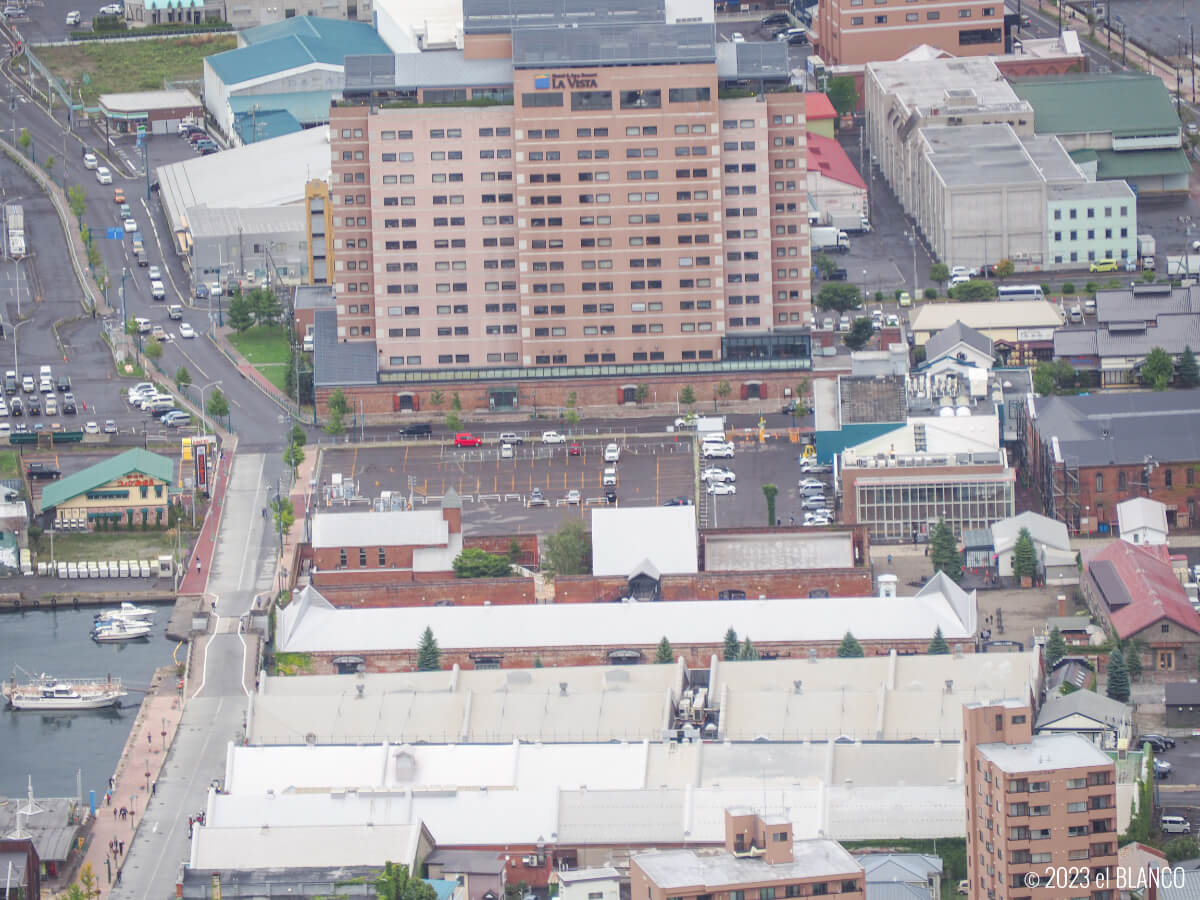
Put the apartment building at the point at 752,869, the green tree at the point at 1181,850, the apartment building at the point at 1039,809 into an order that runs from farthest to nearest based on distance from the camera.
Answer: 1. the green tree at the point at 1181,850
2. the apartment building at the point at 1039,809
3. the apartment building at the point at 752,869

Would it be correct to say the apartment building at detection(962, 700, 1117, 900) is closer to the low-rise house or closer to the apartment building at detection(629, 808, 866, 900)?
the apartment building at detection(629, 808, 866, 900)

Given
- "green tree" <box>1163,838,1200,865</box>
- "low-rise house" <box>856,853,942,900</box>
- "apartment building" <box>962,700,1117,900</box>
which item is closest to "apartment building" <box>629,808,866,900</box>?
"apartment building" <box>962,700,1117,900</box>

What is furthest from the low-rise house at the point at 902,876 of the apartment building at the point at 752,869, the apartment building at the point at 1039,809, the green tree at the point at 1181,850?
the apartment building at the point at 752,869

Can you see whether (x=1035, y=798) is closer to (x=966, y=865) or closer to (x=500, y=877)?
(x=966, y=865)

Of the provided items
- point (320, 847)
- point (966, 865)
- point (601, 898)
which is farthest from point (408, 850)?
point (966, 865)

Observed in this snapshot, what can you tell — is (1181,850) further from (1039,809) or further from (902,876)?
(1039,809)

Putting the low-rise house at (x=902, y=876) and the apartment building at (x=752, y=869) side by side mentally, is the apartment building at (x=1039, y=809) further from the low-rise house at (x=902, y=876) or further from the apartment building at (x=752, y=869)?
the low-rise house at (x=902, y=876)

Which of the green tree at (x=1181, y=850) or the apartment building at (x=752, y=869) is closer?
the apartment building at (x=752, y=869)
